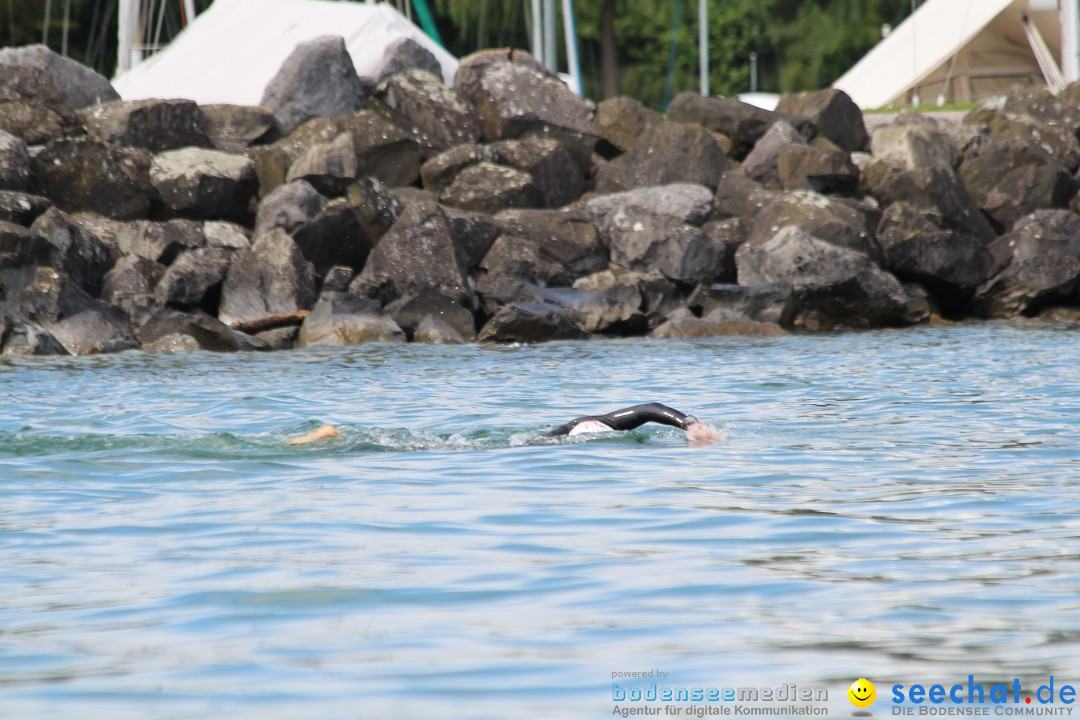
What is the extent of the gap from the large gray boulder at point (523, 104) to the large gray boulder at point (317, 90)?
2.04m

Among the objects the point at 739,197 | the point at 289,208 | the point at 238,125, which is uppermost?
the point at 238,125

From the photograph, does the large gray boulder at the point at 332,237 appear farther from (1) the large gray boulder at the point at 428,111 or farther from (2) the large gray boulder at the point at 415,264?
(1) the large gray boulder at the point at 428,111

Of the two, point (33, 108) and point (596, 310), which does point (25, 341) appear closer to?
point (33, 108)

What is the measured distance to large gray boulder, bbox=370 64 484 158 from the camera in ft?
79.2

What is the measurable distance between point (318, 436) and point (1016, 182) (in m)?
18.2

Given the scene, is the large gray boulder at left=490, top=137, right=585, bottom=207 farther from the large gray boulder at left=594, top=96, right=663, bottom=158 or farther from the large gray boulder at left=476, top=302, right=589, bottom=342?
the large gray boulder at left=476, top=302, right=589, bottom=342

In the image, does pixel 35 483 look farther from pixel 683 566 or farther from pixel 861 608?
pixel 861 608

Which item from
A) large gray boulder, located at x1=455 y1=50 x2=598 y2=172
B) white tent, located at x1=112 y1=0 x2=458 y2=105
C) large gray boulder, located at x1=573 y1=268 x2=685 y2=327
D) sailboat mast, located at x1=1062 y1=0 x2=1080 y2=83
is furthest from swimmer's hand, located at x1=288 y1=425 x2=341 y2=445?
sailboat mast, located at x1=1062 y1=0 x2=1080 y2=83

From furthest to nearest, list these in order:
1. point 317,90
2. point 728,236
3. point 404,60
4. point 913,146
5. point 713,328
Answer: point 404,60 < point 913,146 < point 317,90 < point 728,236 < point 713,328

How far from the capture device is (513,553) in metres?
6.04

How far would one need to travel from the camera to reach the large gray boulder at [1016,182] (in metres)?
24.2

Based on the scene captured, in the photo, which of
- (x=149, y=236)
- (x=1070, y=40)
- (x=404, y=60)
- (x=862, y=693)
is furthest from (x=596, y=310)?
(x=1070, y=40)

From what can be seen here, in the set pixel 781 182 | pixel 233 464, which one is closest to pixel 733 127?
pixel 781 182

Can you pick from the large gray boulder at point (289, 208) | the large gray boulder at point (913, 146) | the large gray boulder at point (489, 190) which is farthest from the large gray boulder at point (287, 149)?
the large gray boulder at point (913, 146)
